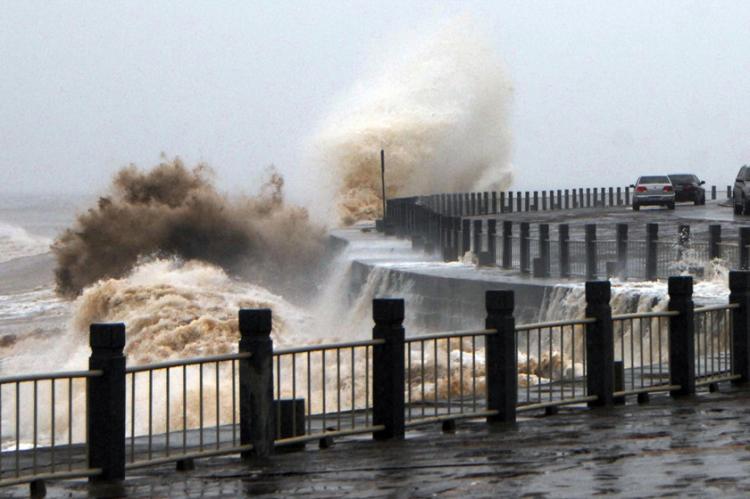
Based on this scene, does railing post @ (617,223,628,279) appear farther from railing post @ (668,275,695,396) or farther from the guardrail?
railing post @ (668,275,695,396)

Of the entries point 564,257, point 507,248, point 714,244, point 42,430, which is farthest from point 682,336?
point 507,248

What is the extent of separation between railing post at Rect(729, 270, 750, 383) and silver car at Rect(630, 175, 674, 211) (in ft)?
159

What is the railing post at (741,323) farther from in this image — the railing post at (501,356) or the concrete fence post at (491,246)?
the concrete fence post at (491,246)

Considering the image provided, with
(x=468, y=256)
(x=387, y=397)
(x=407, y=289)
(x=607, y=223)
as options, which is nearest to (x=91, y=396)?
(x=387, y=397)

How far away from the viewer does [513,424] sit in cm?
1411

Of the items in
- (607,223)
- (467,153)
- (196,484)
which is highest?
(467,153)

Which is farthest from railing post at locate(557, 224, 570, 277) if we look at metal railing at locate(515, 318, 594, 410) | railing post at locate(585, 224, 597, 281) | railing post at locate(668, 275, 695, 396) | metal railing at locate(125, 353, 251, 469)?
railing post at locate(668, 275, 695, 396)

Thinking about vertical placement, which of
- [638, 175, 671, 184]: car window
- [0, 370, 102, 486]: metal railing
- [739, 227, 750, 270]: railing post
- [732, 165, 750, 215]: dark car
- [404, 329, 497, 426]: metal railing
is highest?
[638, 175, 671, 184]: car window

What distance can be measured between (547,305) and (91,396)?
1861cm

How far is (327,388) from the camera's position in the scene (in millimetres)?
23641

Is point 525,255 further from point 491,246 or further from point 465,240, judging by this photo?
point 465,240

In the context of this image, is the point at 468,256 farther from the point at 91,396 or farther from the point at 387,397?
the point at 91,396

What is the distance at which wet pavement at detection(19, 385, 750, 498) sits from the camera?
10.2 m

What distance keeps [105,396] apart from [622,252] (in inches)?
799
